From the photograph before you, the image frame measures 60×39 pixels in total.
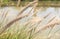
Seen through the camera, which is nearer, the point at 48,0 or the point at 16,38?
the point at 16,38

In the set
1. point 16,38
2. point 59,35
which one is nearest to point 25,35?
point 16,38

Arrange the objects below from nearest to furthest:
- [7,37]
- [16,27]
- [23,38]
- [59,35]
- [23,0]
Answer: [7,37]
[23,38]
[16,27]
[59,35]
[23,0]

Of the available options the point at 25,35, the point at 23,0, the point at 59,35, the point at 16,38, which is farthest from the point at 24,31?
the point at 23,0

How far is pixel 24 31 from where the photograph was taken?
77.9 inches

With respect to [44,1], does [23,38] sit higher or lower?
higher

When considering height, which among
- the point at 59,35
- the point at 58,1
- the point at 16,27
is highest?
the point at 16,27

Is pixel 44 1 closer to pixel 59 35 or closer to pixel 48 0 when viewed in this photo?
pixel 48 0

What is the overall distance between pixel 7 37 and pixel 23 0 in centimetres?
1066

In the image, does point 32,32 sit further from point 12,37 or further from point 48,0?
point 48,0

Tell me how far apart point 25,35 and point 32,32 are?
0.23 metres

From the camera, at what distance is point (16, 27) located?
2164 millimetres

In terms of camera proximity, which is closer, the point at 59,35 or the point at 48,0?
the point at 59,35

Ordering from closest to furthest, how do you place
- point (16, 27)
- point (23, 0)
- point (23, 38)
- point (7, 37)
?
point (7, 37) → point (23, 38) → point (16, 27) → point (23, 0)

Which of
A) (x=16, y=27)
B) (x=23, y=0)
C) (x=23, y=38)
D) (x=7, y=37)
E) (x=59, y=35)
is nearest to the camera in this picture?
(x=7, y=37)
